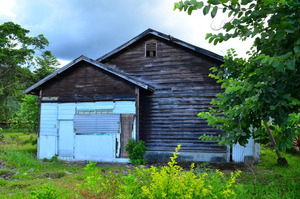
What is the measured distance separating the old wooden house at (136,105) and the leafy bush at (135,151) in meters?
0.40

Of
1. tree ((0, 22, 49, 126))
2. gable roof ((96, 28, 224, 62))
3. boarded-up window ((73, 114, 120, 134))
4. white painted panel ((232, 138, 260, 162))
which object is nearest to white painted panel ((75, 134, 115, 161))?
boarded-up window ((73, 114, 120, 134))

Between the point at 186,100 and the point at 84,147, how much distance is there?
6.09m

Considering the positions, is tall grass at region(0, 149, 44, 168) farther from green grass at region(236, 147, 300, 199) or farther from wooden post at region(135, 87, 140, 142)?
green grass at region(236, 147, 300, 199)

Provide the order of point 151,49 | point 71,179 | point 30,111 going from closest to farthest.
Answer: point 71,179
point 151,49
point 30,111

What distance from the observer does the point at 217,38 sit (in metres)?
3.79

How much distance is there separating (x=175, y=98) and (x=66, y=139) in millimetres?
6462

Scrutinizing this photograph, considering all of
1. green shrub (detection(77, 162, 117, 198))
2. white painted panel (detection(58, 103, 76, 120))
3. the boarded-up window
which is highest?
white painted panel (detection(58, 103, 76, 120))

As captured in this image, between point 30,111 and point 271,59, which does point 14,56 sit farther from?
point 271,59

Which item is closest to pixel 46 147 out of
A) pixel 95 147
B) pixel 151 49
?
pixel 95 147

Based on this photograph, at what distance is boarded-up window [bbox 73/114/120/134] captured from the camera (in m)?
11.2

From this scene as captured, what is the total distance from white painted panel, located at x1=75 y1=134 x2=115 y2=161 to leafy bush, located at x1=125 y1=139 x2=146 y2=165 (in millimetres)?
973

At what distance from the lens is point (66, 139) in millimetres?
11789

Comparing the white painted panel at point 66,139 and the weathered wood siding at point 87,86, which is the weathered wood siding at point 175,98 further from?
the white painted panel at point 66,139

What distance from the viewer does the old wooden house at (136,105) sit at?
11211 millimetres
